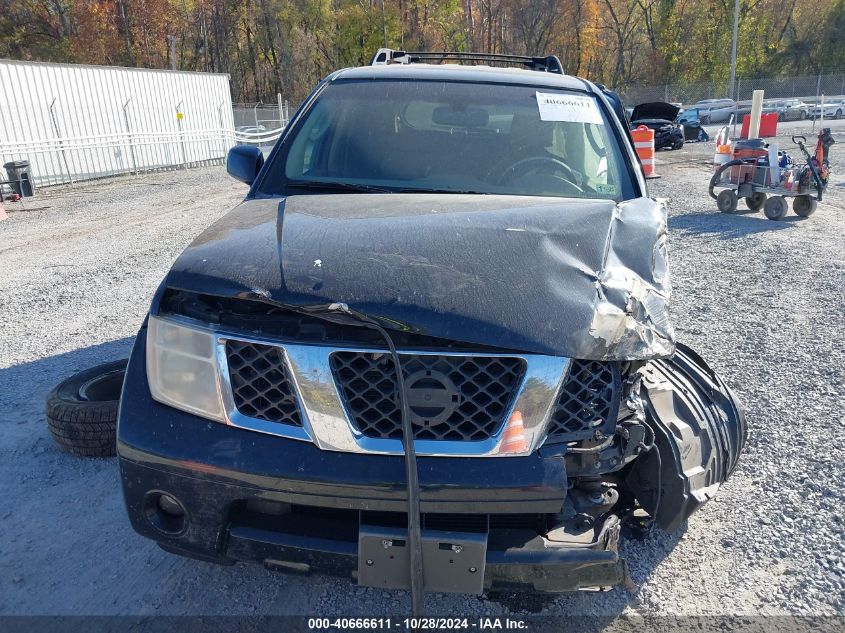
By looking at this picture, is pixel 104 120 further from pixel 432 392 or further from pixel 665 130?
pixel 432 392

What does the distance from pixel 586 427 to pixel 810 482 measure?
183cm

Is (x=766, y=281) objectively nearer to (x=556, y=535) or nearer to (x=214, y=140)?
(x=556, y=535)

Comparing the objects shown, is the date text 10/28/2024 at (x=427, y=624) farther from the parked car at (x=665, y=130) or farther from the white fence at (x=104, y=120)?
the parked car at (x=665, y=130)

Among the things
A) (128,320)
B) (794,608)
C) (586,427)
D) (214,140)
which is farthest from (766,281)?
(214,140)

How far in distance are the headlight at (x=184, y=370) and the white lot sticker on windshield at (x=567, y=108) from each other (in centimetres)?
220

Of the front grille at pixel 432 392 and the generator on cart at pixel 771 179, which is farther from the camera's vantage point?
the generator on cart at pixel 771 179

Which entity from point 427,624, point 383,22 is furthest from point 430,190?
point 383,22

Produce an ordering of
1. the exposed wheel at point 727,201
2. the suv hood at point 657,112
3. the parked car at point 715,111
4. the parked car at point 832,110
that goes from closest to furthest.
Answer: the exposed wheel at point 727,201, the suv hood at point 657,112, the parked car at point 832,110, the parked car at point 715,111

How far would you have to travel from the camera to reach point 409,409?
6.07 feet

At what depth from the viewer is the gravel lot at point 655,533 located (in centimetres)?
235

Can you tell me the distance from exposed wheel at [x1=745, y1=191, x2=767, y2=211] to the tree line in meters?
42.7

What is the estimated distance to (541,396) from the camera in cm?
186

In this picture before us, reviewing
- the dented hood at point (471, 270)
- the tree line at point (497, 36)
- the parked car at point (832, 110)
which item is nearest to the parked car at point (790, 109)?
the parked car at point (832, 110)

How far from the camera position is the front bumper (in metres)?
1.83
